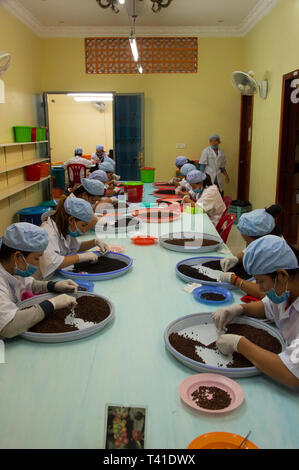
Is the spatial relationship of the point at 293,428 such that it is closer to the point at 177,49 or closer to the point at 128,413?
the point at 128,413

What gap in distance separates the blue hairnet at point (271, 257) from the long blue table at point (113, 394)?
350mm

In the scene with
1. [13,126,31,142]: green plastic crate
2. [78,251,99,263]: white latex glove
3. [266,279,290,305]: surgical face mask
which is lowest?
[78,251,99,263]: white latex glove

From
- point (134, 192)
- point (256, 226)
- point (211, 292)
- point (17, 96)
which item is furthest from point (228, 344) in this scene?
point (17, 96)

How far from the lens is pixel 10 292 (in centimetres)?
157

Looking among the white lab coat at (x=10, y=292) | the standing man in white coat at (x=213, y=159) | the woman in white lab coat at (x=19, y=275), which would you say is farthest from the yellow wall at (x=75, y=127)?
the woman in white lab coat at (x=19, y=275)

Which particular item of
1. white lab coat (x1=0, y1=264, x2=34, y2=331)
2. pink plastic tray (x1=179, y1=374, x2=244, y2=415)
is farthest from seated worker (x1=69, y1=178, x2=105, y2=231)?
pink plastic tray (x1=179, y1=374, x2=244, y2=415)

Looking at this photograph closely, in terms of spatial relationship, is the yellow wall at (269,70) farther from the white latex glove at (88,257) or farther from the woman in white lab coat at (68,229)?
the white latex glove at (88,257)

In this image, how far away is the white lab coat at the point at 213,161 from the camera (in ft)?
22.6

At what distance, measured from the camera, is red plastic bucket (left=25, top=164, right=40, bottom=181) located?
6129 mm

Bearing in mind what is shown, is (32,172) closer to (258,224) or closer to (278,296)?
(258,224)

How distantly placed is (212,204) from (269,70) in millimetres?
3092

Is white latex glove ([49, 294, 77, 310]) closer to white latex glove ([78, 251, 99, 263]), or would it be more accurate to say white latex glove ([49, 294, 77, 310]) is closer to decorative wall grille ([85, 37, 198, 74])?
white latex glove ([78, 251, 99, 263])

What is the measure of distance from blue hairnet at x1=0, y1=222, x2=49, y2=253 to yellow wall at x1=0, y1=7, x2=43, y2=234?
3889mm

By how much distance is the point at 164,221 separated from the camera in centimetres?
328
